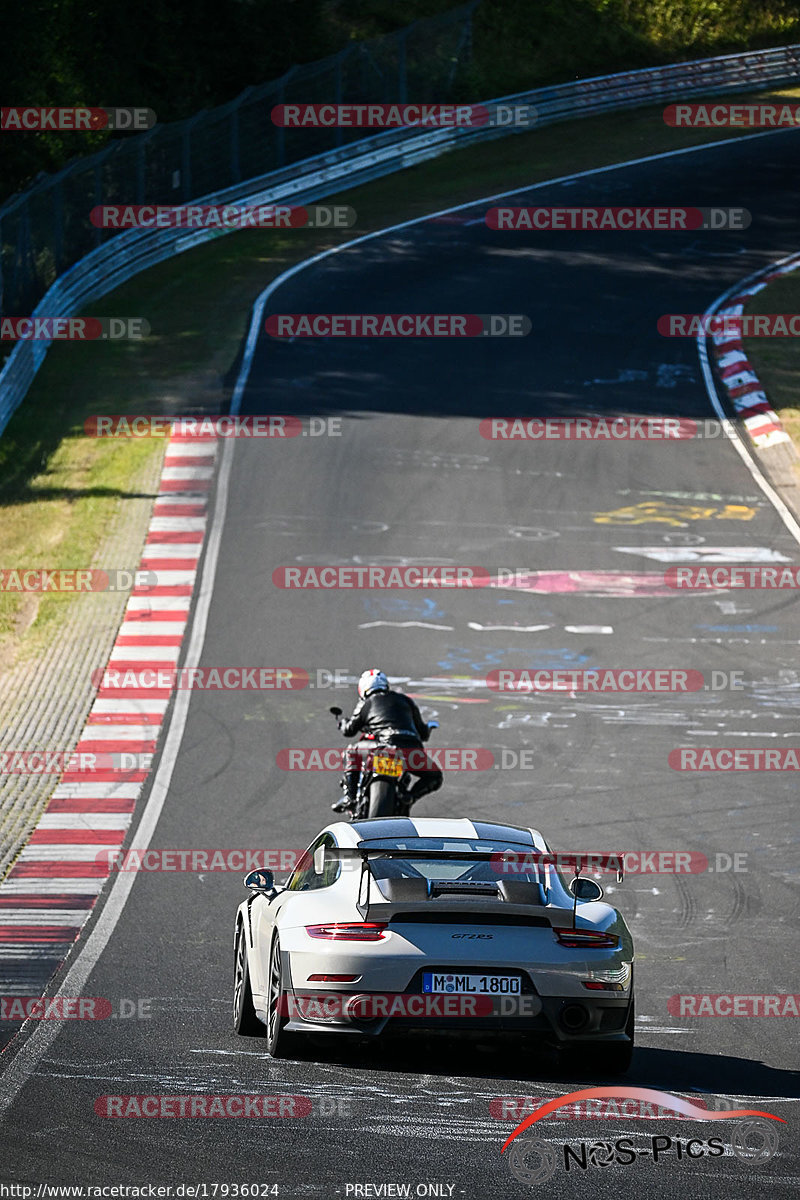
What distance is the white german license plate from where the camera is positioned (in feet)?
24.6

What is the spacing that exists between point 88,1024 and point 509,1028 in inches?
102

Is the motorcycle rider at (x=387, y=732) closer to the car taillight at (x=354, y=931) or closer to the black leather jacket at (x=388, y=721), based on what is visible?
the black leather jacket at (x=388, y=721)

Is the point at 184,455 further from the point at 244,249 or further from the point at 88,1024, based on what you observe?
the point at 88,1024

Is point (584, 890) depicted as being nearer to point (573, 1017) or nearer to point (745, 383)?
point (573, 1017)

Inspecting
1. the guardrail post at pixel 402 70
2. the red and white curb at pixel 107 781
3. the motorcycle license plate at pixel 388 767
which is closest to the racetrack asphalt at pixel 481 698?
the red and white curb at pixel 107 781

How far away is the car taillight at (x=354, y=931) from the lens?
301 inches

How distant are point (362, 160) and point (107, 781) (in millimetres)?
Answer: 27887

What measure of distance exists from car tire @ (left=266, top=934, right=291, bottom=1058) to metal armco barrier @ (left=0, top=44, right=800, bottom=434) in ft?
59.1

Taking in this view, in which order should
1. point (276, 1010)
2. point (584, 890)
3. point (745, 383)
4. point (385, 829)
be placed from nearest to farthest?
point (276, 1010), point (584, 890), point (385, 829), point (745, 383)

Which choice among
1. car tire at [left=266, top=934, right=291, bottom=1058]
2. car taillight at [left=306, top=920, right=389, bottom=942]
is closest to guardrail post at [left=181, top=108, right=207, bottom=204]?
car tire at [left=266, top=934, right=291, bottom=1058]

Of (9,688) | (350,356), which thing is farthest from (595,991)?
(350,356)

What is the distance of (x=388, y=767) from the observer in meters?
11.5

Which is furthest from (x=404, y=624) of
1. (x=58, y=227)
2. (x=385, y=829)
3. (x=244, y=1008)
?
(x=58, y=227)

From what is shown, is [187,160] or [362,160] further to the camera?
[362,160]
